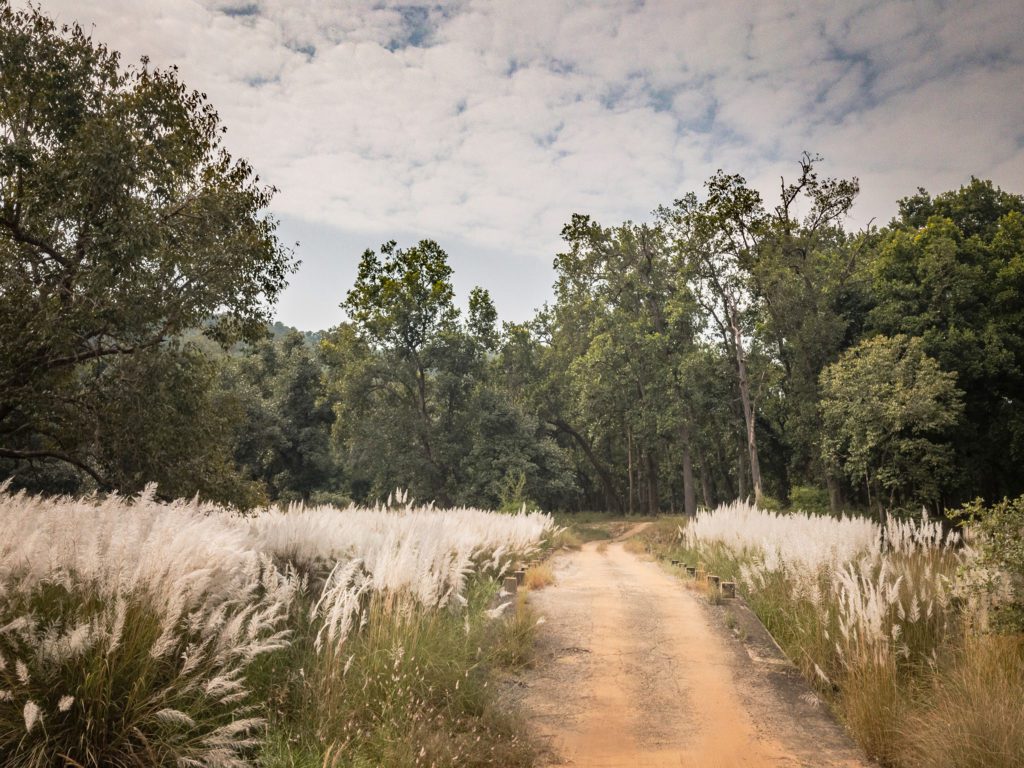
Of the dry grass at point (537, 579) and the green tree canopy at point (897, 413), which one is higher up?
the green tree canopy at point (897, 413)

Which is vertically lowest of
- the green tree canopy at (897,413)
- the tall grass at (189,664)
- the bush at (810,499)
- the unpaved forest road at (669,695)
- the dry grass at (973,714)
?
the bush at (810,499)

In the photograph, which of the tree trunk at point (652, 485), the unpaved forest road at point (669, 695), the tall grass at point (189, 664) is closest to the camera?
the tall grass at point (189, 664)

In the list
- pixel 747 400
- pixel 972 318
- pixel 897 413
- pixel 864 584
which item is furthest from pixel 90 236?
pixel 972 318

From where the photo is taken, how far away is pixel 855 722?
4.50 m

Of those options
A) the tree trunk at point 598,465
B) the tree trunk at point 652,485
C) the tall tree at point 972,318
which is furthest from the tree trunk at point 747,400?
the tree trunk at point 598,465

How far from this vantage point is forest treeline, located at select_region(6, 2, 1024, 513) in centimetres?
1062

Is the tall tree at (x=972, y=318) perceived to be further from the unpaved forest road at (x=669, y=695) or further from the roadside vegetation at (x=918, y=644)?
the unpaved forest road at (x=669, y=695)

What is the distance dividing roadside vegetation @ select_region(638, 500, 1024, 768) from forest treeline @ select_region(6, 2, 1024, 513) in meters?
10.2

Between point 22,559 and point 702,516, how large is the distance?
1660 centimetres

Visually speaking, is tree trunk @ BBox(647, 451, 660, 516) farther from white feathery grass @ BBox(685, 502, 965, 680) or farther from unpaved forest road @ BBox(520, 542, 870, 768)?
unpaved forest road @ BBox(520, 542, 870, 768)

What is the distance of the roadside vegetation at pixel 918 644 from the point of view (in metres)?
3.74

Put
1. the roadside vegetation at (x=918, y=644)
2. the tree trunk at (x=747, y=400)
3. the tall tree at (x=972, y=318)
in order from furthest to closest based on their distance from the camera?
the tree trunk at (x=747, y=400)
the tall tree at (x=972, y=318)
the roadside vegetation at (x=918, y=644)

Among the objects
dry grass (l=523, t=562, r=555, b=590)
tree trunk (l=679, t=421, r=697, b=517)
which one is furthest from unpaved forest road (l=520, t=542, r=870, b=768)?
tree trunk (l=679, t=421, r=697, b=517)

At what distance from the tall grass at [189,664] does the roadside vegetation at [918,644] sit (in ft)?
8.64
